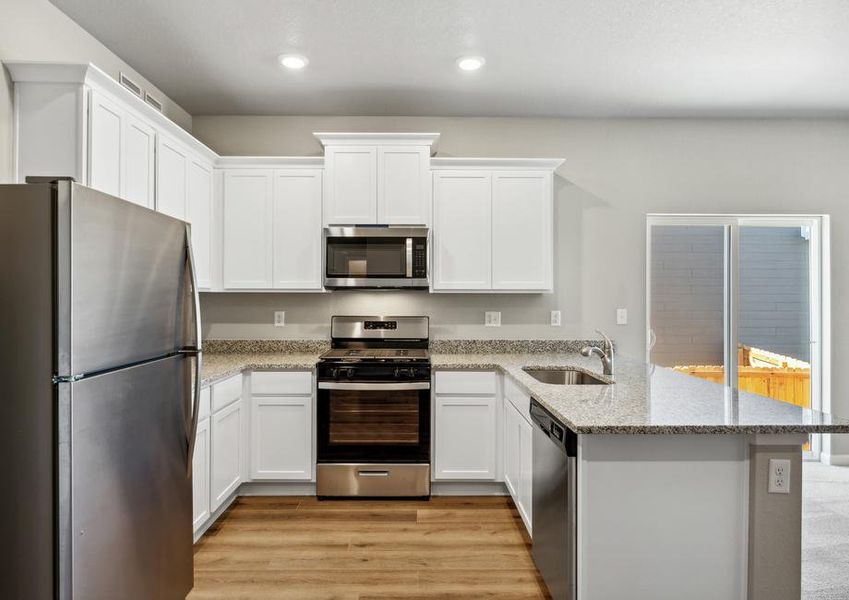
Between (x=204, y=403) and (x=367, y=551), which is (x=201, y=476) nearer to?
(x=204, y=403)

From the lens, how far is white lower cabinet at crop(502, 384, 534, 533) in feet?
8.29

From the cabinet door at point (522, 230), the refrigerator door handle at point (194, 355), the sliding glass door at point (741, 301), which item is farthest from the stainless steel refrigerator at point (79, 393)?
the sliding glass door at point (741, 301)

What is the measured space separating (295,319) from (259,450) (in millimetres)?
1028

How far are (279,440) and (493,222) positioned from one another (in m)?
2.09

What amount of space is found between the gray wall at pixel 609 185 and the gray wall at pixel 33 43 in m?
1.23

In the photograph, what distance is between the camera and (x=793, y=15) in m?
2.45

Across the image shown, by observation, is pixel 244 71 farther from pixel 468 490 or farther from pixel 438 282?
pixel 468 490

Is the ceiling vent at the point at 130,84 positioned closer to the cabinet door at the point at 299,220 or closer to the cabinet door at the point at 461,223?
the cabinet door at the point at 299,220

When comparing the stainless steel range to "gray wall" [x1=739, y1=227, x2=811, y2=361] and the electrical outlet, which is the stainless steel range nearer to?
the electrical outlet

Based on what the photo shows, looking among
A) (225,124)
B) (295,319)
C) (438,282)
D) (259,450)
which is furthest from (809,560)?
(225,124)

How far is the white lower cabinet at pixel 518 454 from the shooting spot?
8.29 feet

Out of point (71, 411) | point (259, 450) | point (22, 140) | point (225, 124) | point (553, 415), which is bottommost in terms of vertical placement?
point (259, 450)

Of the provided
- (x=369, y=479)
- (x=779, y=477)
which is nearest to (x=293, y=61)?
(x=369, y=479)

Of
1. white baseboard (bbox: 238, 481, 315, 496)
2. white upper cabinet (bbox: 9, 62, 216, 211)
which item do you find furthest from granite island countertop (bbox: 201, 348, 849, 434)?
white upper cabinet (bbox: 9, 62, 216, 211)
